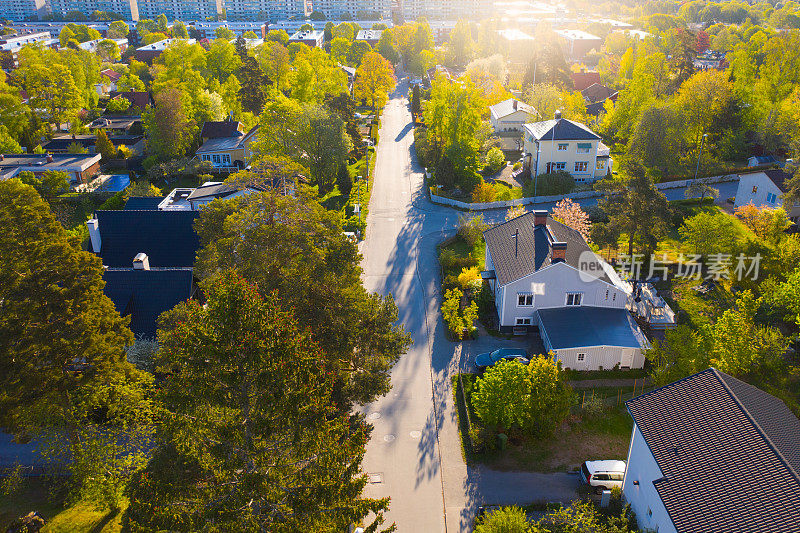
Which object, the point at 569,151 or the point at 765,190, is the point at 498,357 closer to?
the point at 569,151

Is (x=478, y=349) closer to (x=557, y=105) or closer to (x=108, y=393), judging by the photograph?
(x=108, y=393)

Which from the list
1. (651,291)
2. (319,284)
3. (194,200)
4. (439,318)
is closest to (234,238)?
(319,284)

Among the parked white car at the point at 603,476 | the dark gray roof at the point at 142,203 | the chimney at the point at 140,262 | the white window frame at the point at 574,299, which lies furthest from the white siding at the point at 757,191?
the dark gray roof at the point at 142,203

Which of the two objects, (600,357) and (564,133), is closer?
(600,357)

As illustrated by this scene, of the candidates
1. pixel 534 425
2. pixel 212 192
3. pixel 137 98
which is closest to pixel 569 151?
pixel 212 192

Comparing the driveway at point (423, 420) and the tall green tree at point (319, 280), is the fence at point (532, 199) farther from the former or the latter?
the tall green tree at point (319, 280)
